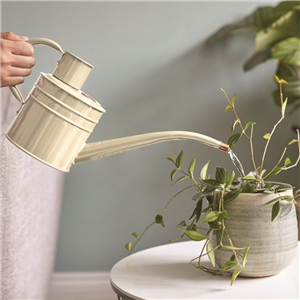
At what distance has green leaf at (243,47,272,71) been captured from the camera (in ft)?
5.16

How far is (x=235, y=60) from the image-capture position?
1.71 metres

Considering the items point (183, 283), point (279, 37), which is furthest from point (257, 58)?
point (183, 283)

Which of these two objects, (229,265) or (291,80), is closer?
(229,265)

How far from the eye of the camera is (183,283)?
753 millimetres

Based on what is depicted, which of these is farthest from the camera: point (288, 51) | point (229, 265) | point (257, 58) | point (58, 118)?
point (257, 58)

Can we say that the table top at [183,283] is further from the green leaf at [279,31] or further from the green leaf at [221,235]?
the green leaf at [279,31]

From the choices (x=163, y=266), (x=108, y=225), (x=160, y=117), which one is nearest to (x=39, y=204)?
(x=163, y=266)

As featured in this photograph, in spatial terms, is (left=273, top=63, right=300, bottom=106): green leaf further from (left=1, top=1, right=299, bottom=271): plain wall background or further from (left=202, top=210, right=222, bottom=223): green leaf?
(left=202, top=210, right=222, bottom=223): green leaf

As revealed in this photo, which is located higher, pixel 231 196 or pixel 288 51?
pixel 288 51

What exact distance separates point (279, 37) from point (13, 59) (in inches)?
47.8

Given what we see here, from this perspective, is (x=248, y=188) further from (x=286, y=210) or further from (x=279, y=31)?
(x=279, y=31)

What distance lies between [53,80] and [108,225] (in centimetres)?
120

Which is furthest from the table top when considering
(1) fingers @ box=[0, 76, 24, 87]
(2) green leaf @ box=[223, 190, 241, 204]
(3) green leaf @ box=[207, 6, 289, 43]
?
(3) green leaf @ box=[207, 6, 289, 43]

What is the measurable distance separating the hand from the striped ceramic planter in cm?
41
